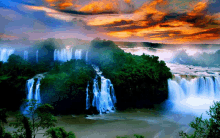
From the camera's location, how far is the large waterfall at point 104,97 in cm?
1284

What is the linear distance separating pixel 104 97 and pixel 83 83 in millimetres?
2064

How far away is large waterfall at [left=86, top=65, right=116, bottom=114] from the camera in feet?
42.1

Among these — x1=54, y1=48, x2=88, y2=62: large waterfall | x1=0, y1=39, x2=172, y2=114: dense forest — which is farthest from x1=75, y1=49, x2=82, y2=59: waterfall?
x1=0, y1=39, x2=172, y2=114: dense forest

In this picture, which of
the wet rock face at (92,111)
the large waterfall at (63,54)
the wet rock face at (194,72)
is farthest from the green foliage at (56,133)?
the large waterfall at (63,54)

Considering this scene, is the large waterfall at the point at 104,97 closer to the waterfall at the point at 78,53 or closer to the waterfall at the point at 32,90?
the waterfall at the point at 32,90

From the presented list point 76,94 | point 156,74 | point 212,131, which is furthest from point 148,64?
point 212,131

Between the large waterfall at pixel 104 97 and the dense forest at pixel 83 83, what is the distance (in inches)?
16.5

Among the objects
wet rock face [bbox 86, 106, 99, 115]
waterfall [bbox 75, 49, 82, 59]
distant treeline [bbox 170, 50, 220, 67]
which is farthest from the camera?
distant treeline [bbox 170, 50, 220, 67]

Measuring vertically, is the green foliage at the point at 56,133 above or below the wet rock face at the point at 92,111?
above

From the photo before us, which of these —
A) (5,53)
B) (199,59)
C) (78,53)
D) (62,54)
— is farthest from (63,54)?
(199,59)

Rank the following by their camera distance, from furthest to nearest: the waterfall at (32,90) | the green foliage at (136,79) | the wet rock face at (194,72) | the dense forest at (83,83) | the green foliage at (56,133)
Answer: the wet rock face at (194,72) → the green foliage at (136,79) → the waterfall at (32,90) → the dense forest at (83,83) → the green foliage at (56,133)

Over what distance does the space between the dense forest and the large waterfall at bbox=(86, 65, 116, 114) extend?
42cm

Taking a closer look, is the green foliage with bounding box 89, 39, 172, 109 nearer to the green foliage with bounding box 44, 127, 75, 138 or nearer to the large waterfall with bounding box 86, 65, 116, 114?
the large waterfall with bounding box 86, 65, 116, 114

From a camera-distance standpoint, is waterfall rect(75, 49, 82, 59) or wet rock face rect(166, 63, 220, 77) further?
waterfall rect(75, 49, 82, 59)
